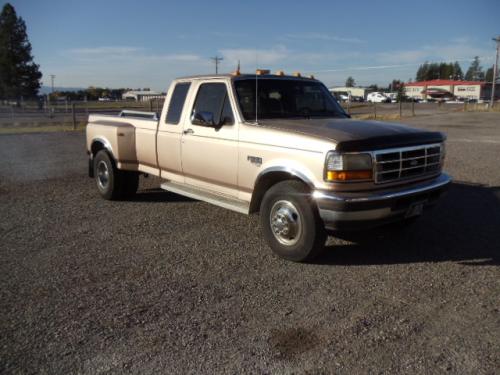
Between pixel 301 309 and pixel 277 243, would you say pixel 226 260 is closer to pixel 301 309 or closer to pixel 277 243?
pixel 277 243

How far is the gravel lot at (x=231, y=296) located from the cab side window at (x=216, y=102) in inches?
55.9

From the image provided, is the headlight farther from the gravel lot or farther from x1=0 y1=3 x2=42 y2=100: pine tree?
x1=0 y1=3 x2=42 y2=100: pine tree

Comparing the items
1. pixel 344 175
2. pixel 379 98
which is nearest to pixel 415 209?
pixel 344 175

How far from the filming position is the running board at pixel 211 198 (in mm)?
5141

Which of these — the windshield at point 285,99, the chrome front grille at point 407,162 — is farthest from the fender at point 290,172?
the windshield at point 285,99

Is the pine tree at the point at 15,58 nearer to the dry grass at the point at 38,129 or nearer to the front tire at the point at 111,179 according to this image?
the dry grass at the point at 38,129

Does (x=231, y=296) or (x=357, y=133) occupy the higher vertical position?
(x=357, y=133)

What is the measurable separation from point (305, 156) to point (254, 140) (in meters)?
0.76

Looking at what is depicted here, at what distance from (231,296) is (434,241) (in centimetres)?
279

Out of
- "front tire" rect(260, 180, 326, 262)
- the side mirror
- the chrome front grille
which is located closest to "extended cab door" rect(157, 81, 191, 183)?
the side mirror

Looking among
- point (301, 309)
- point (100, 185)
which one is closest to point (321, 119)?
point (301, 309)

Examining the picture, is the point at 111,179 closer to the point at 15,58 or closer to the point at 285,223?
the point at 285,223

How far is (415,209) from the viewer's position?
459 centimetres

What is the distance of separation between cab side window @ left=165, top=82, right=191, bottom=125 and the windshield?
100 centimetres
